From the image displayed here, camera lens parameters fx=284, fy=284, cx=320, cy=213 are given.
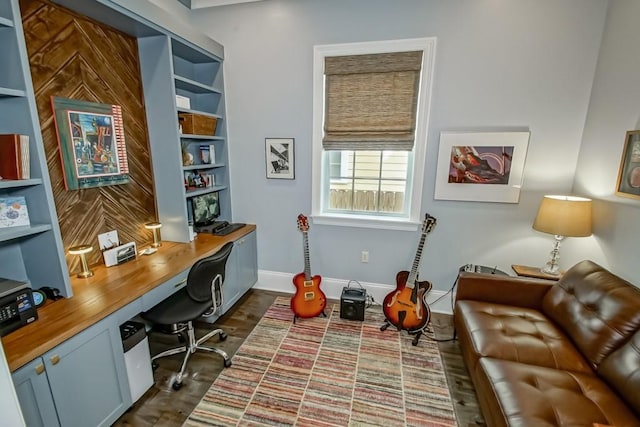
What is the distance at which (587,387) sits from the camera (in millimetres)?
1366

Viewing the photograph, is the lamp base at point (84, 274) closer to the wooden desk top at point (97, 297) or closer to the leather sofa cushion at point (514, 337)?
the wooden desk top at point (97, 297)

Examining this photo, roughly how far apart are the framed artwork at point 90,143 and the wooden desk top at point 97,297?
633 millimetres

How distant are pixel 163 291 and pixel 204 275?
0.97ft

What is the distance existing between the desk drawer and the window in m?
1.38

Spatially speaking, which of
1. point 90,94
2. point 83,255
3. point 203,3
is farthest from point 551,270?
point 203,3

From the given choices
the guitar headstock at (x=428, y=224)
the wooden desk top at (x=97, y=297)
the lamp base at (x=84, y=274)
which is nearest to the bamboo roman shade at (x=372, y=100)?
the guitar headstock at (x=428, y=224)

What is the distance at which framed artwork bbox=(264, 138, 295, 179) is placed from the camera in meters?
2.86

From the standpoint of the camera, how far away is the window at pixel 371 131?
2.48 m

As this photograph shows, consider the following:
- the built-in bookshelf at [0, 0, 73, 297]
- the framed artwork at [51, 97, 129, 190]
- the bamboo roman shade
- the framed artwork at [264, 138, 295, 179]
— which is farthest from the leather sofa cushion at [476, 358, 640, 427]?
the framed artwork at [51, 97, 129, 190]

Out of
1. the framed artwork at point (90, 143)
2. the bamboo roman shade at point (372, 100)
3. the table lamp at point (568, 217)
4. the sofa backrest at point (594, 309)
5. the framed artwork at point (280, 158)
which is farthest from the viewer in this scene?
the framed artwork at point (280, 158)

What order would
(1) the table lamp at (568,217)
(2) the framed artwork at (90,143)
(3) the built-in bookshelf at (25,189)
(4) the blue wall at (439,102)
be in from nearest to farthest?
Result: (3) the built-in bookshelf at (25,189)
(2) the framed artwork at (90,143)
(1) the table lamp at (568,217)
(4) the blue wall at (439,102)

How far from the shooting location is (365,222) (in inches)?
111

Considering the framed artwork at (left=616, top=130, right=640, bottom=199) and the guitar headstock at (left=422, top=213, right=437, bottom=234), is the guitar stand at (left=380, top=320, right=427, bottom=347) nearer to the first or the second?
the guitar headstock at (left=422, top=213, right=437, bottom=234)

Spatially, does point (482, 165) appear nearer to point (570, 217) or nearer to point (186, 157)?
point (570, 217)
